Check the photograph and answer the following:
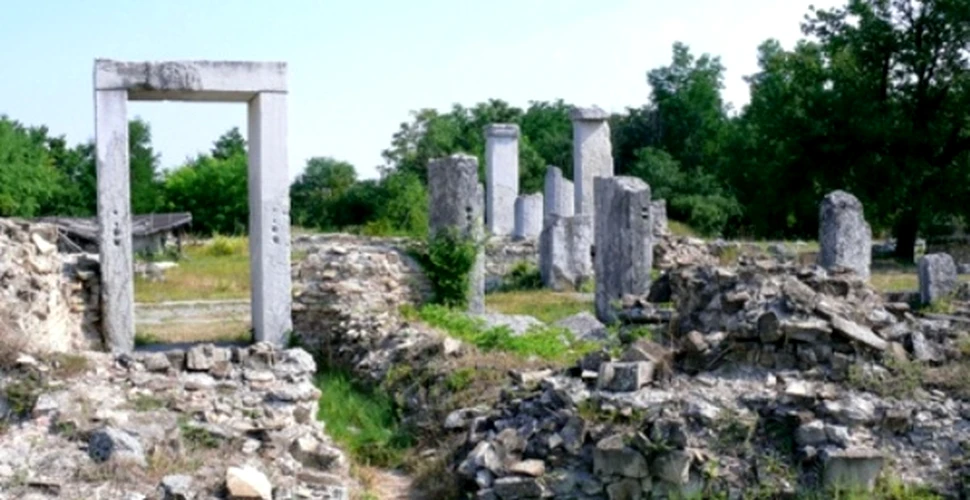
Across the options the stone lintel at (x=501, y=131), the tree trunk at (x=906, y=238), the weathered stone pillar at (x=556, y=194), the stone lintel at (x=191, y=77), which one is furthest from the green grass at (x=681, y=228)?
the stone lintel at (x=191, y=77)

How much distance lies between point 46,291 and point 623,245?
8380 millimetres

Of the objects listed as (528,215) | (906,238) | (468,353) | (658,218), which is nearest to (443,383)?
(468,353)

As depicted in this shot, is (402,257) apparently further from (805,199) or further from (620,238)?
(805,199)

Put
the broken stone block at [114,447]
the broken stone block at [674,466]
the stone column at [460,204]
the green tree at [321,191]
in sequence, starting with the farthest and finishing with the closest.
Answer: the green tree at [321,191]
the stone column at [460,204]
the broken stone block at [674,466]
the broken stone block at [114,447]

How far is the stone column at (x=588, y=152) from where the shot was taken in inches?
992

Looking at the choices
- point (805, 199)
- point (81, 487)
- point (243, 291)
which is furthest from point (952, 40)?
point (81, 487)

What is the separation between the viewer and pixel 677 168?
142 ft

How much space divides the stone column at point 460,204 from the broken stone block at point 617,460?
7822 mm

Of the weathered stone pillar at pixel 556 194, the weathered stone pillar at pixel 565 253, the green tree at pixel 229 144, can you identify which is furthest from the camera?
the green tree at pixel 229 144

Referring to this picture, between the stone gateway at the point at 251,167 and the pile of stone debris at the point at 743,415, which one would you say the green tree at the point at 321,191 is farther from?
the pile of stone debris at the point at 743,415

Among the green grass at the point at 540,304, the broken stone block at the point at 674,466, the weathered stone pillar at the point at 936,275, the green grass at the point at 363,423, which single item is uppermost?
the weathered stone pillar at the point at 936,275

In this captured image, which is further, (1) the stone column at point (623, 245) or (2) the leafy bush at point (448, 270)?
(1) the stone column at point (623, 245)

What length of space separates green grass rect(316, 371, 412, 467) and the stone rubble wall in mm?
2740

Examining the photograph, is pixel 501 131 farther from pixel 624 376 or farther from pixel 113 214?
pixel 624 376
